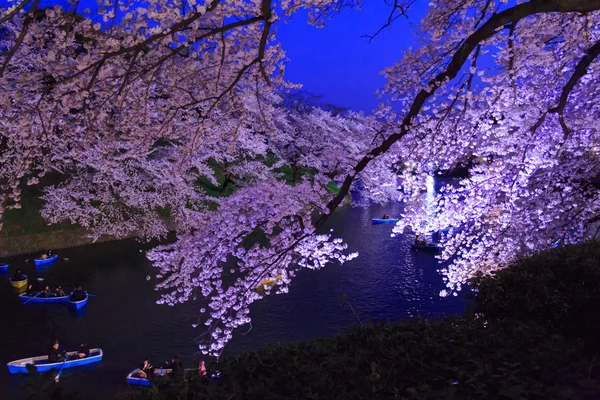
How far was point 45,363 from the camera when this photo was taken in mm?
9391

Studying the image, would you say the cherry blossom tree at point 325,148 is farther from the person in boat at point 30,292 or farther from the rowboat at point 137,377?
the person in boat at point 30,292

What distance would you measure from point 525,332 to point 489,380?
1046 mm

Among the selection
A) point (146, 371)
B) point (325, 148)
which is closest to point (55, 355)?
point (146, 371)

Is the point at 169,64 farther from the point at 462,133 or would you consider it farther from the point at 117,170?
the point at 117,170

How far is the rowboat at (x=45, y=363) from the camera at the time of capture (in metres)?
9.27

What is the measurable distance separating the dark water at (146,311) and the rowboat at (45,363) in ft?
0.50

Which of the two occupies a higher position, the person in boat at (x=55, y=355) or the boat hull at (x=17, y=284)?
the boat hull at (x=17, y=284)

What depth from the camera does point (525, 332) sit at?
3238 millimetres

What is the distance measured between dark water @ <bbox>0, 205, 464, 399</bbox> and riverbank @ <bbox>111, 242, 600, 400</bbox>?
4.49m

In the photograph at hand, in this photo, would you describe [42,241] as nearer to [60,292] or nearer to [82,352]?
[60,292]

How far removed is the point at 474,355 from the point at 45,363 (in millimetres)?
9563

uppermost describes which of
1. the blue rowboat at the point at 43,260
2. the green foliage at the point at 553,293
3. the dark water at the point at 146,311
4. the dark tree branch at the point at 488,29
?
the dark tree branch at the point at 488,29

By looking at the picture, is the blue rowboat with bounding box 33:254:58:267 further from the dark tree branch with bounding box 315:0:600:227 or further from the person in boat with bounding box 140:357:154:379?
the dark tree branch with bounding box 315:0:600:227

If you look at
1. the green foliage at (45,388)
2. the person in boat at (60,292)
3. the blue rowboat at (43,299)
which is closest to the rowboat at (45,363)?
the blue rowboat at (43,299)
